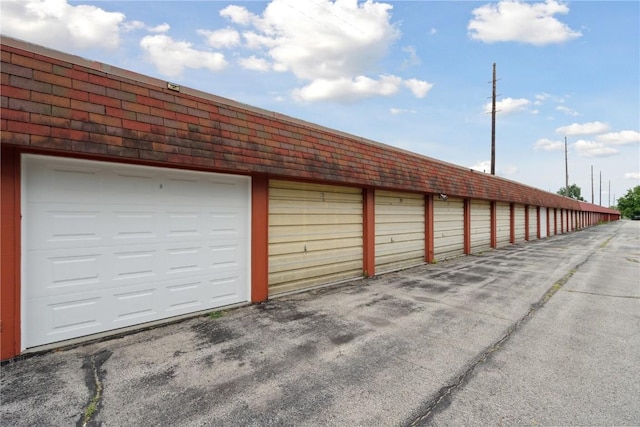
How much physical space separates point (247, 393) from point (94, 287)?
2700 millimetres

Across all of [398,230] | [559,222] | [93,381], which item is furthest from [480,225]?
[559,222]

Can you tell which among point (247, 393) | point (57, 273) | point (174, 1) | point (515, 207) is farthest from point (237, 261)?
point (515, 207)

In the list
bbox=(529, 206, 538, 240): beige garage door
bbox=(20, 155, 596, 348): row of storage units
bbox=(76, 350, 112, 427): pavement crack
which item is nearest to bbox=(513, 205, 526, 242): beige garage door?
bbox=(529, 206, 538, 240): beige garage door

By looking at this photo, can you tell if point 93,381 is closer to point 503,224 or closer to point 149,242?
point 149,242

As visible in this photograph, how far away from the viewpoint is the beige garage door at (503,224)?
50.8 feet

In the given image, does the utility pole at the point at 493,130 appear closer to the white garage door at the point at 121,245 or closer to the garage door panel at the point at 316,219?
the garage door panel at the point at 316,219

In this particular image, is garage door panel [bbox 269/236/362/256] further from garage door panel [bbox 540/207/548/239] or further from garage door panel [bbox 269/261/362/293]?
garage door panel [bbox 540/207/548/239]

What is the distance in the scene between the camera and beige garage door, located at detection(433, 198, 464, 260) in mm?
11016

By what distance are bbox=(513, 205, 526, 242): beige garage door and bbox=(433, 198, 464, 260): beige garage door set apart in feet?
23.3

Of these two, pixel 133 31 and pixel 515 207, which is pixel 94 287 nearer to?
pixel 133 31

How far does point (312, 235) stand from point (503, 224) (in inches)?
530

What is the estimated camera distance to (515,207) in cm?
1750

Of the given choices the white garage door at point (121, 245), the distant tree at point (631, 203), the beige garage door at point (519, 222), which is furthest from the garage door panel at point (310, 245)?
the distant tree at point (631, 203)

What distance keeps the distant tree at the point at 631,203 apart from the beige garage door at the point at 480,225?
343 feet
